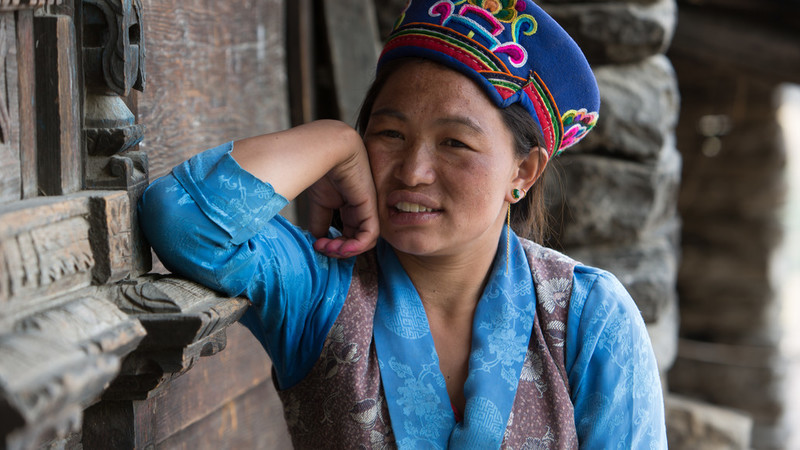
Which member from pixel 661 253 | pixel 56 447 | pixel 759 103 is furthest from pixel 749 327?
pixel 56 447

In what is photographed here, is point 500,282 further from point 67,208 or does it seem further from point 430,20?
point 67,208

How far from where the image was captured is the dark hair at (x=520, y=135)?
1.40 metres

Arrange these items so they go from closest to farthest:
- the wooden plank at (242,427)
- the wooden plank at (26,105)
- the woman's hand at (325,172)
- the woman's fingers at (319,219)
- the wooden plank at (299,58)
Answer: the wooden plank at (26,105) → the woman's hand at (325,172) → the woman's fingers at (319,219) → the wooden plank at (242,427) → the wooden plank at (299,58)

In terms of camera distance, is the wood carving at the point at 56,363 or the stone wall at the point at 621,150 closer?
the wood carving at the point at 56,363

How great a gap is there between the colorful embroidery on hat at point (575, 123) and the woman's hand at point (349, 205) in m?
0.43

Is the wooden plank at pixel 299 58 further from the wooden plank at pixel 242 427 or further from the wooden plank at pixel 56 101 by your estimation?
the wooden plank at pixel 56 101

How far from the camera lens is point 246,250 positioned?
1.15m

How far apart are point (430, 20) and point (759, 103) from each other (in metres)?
4.57

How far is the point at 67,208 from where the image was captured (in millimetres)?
858

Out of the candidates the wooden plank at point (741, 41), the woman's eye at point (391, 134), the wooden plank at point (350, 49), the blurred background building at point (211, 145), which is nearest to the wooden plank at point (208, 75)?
the blurred background building at point (211, 145)

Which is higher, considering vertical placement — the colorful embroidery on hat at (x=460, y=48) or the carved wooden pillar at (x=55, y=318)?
the colorful embroidery on hat at (x=460, y=48)

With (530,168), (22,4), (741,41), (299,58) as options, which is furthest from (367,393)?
(741,41)

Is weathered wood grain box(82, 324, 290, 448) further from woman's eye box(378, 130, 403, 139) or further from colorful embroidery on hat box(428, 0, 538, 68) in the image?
colorful embroidery on hat box(428, 0, 538, 68)

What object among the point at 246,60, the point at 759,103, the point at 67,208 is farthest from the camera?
the point at 759,103
